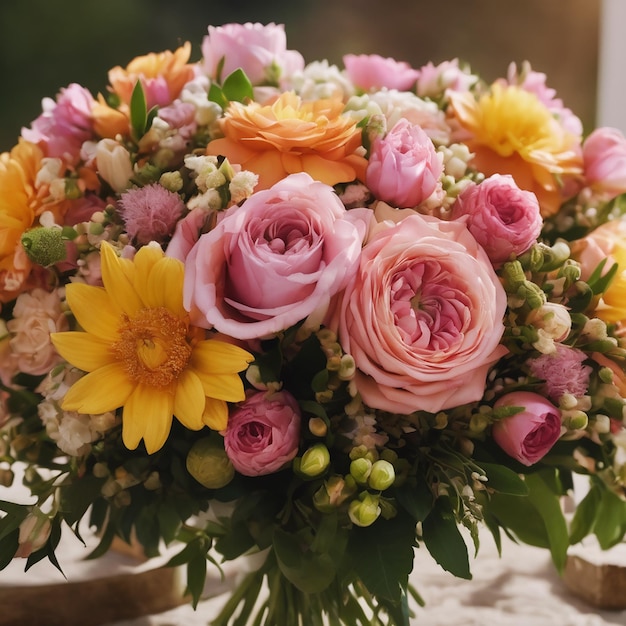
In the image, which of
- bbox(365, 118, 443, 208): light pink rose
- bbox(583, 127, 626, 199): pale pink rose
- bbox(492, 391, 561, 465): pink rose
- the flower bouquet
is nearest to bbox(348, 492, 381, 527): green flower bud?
the flower bouquet

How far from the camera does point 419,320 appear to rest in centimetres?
48

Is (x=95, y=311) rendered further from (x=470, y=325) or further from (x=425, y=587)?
(x=425, y=587)

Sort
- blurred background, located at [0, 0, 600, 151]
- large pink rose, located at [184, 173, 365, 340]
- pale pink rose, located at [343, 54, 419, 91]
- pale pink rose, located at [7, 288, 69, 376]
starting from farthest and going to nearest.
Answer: blurred background, located at [0, 0, 600, 151], pale pink rose, located at [343, 54, 419, 91], pale pink rose, located at [7, 288, 69, 376], large pink rose, located at [184, 173, 365, 340]

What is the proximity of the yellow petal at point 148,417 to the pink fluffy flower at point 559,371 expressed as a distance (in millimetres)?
259

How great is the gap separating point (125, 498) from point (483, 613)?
41cm

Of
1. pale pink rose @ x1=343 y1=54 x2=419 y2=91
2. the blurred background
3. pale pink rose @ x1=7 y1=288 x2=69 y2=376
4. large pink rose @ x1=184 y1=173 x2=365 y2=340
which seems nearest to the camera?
large pink rose @ x1=184 y1=173 x2=365 y2=340

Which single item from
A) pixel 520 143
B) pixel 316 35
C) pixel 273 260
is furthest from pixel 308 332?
pixel 316 35

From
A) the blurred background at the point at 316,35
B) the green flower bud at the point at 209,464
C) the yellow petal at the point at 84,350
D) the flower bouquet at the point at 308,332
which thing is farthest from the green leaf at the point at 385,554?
the blurred background at the point at 316,35

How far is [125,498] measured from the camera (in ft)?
1.82

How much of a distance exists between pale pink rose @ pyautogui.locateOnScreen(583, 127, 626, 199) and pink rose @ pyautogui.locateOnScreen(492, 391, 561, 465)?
243 millimetres

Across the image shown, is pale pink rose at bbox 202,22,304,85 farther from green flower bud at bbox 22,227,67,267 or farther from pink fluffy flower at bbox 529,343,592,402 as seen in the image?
pink fluffy flower at bbox 529,343,592,402

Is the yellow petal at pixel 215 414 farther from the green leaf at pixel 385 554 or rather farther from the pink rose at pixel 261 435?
the green leaf at pixel 385 554

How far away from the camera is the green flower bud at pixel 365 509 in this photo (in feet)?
1.50

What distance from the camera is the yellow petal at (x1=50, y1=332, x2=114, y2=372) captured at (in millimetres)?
487
